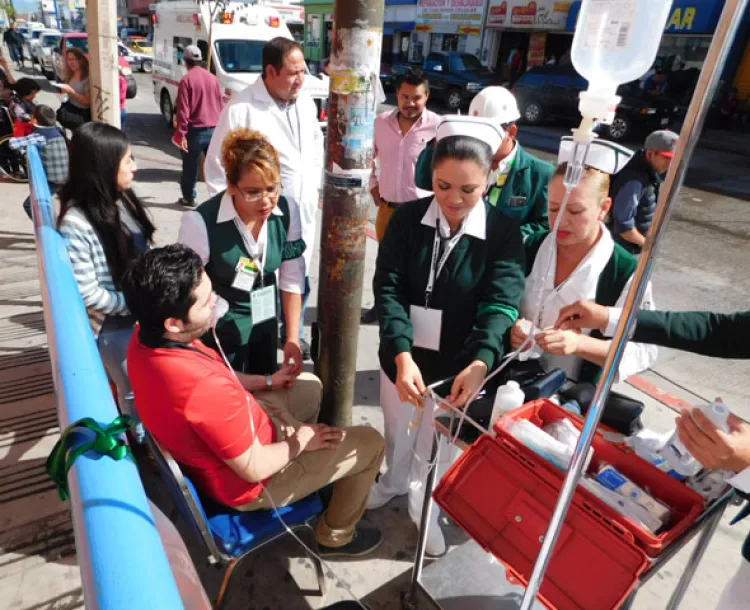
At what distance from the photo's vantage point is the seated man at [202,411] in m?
1.69

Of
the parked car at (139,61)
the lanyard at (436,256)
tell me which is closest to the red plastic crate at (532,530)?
the lanyard at (436,256)

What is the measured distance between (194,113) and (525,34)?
22.0 meters

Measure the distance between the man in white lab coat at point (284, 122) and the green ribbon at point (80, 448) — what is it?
7.65 feet

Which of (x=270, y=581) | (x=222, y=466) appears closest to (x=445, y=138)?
(x=222, y=466)

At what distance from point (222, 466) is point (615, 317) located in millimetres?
1439

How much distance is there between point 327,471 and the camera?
2123mm

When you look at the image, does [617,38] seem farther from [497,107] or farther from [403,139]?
[403,139]

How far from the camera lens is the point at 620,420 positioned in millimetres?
2107

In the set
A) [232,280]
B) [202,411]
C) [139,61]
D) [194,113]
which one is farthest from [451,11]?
[202,411]

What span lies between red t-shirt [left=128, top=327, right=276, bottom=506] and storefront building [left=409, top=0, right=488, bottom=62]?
25.9m

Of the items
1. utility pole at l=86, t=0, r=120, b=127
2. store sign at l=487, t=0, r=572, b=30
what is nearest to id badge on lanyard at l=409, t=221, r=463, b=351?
utility pole at l=86, t=0, r=120, b=127

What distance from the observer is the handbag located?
212 inches

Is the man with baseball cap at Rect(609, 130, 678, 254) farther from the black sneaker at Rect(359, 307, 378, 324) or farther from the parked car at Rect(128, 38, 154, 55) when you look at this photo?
the parked car at Rect(128, 38, 154, 55)

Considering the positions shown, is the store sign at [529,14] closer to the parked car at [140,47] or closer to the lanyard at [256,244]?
the parked car at [140,47]
